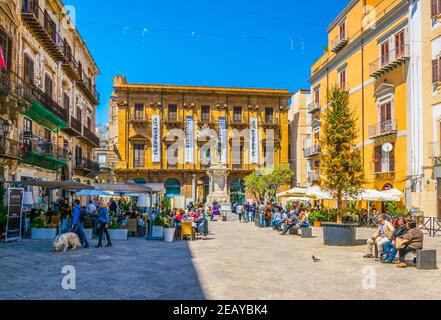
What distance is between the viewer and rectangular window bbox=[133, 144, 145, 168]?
51125 mm

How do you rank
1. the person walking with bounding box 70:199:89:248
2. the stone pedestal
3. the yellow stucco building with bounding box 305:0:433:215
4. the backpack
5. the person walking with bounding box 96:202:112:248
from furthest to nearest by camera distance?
the stone pedestal
the yellow stucco building with bounding box 305:0:433:215
the backpack
the person walking with bounding box 96:202:112:248
the person walking with bounding box 70:199:89:248

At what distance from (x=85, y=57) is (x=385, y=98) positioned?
74.9ft

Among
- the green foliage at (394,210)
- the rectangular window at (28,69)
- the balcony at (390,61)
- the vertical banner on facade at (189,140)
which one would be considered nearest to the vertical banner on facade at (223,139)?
the vertical banner on facade at (189,140)

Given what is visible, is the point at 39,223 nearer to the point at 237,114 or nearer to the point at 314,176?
the point at 314,176

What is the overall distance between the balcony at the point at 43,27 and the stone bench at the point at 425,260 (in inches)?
749

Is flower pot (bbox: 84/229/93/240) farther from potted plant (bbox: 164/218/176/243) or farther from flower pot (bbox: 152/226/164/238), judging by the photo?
potted plant (bbox: 164/218/176/243)

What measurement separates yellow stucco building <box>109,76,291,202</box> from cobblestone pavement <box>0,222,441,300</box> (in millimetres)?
36841

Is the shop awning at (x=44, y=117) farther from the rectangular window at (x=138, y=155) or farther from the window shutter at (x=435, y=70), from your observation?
the rectangular window at (x=138, y=155)

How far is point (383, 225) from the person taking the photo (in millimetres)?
12008

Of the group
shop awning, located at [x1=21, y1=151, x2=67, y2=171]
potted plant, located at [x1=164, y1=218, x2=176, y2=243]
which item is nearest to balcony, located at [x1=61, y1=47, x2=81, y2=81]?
shop awning, located at [x1=21, y1=151, x2=67, y2=171]
